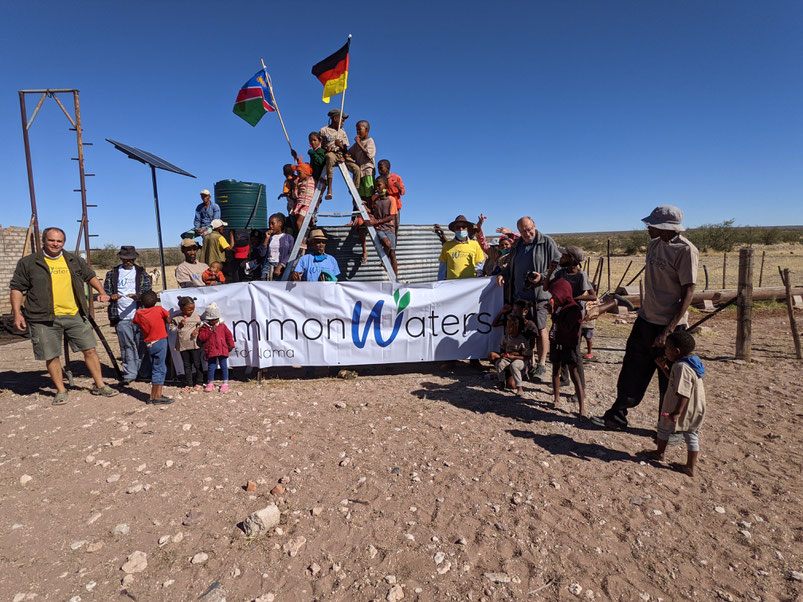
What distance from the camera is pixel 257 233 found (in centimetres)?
770

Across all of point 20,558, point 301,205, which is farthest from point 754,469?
point 301,205

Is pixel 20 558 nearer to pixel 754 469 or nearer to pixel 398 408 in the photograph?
pixel 398 408

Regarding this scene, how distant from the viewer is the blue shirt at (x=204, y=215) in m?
8.46

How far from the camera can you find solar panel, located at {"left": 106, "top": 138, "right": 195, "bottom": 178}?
6.82 metres

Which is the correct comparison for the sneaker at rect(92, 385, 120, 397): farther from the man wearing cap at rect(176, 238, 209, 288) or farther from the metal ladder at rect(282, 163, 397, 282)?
the metal ladder at rect(282, 163, 397, 282)

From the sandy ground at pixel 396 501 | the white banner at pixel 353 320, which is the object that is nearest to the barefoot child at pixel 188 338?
the white banner at pixel 353 320

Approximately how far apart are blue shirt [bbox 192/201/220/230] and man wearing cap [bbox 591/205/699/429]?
7332 millimetres

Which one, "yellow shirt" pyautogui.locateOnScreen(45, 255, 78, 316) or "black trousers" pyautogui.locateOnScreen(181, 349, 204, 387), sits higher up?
"yellow shirt" pyautogui.locateOnScreen(45, 255, 78, 316)

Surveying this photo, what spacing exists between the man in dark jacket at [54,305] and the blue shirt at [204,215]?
296 centimetres

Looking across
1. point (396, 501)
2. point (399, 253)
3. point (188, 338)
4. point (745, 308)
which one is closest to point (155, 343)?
point (188, 338)

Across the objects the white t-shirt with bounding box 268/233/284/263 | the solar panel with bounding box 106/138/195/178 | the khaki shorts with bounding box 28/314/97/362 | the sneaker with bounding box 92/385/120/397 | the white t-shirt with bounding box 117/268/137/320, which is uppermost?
the solar panel with bounding box 106/138/195/178

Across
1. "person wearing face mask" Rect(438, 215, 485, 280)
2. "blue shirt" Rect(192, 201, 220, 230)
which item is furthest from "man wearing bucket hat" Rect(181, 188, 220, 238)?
"person wearing face mask" Rect(438, 215, 485, 280)

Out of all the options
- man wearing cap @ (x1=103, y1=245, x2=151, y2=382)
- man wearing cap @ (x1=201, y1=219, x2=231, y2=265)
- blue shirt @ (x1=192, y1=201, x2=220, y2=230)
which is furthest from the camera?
blue shirt @ (x1=192, y1=201, x2=220, y2=230)

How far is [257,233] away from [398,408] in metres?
4.35
